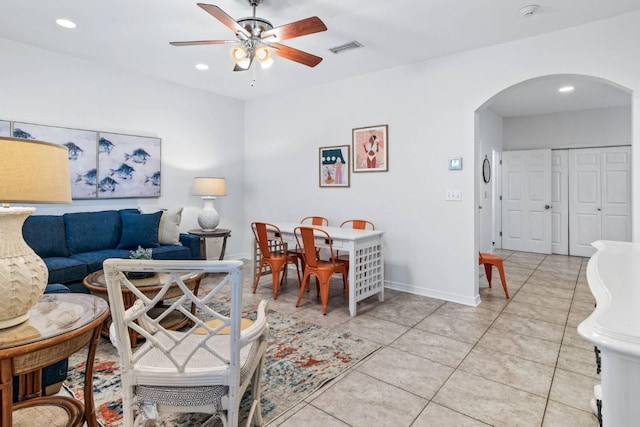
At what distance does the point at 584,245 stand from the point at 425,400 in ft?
19.8

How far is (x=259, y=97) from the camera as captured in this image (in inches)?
226

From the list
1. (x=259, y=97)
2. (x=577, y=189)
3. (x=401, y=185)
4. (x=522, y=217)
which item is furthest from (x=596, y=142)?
(x=259, y=97)

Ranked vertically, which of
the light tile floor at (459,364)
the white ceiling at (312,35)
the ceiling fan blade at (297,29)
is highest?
the white ceiling at (312,35)

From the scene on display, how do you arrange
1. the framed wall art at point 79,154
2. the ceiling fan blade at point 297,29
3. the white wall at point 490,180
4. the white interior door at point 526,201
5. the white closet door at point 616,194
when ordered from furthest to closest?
the white interior door at point 526,201 < the white wall at point 490,180 < the white closet door at point 616,194 < the framed wall art at point 79,154 < the ceiling fan blade at point 297,29

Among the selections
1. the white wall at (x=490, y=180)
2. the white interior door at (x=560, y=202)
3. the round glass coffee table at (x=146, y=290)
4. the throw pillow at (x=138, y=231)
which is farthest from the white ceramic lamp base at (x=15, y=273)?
the white interior door at (x=560, y=202)

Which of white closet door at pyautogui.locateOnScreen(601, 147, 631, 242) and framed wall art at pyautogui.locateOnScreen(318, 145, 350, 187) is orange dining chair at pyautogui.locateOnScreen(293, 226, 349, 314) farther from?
white closet door at pyautogui.locateOnScreen(601, 147, 631, 242)

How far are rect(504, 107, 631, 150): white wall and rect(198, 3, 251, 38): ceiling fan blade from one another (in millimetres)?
6108

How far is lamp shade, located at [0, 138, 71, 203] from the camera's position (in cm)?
120

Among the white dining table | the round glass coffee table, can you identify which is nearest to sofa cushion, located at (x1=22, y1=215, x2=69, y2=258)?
the round glass coffee table

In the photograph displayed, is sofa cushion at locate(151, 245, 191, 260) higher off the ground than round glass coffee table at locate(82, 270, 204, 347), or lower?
higher

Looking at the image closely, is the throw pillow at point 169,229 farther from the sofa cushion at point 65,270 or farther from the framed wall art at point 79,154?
the sofa cushion at point 65,270

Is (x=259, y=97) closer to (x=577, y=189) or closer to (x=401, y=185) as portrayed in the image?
(x=401, y=185)

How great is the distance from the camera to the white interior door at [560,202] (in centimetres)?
646

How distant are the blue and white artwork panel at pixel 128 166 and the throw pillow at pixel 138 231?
419 millimetres
